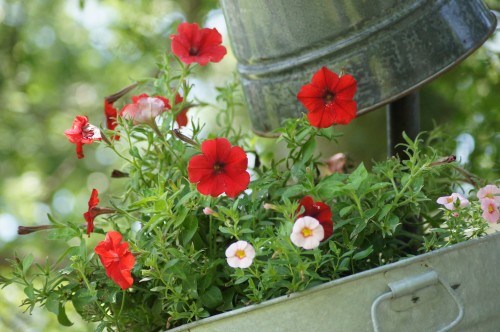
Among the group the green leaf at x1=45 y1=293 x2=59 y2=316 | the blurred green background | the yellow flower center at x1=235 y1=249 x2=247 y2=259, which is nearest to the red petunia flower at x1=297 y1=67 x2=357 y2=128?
the yellow flower center at x1=235 y1=249 x2=247 y2=259

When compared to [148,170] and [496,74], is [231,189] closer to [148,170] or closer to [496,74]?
[148,170]

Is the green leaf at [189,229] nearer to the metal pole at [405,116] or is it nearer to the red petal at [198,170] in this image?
the red petal at [198,170]

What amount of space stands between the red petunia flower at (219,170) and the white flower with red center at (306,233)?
126 millimetres

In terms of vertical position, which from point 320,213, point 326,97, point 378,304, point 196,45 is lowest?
point 378,304

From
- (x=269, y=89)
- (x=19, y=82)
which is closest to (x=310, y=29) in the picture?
(x=269, y=89)

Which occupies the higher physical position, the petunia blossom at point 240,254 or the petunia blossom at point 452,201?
the petunia blossom at point 240,254

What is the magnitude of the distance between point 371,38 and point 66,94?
3.08 metres

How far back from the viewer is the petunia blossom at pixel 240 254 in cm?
88

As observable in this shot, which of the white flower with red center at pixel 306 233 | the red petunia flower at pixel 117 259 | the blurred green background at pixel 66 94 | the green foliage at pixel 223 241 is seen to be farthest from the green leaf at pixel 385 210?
the blurred green background at pixel 66 94

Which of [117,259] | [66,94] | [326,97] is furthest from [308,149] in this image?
[66,94]

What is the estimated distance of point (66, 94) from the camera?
396 cm

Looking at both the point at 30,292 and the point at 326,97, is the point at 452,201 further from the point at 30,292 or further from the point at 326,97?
the point at 30,292

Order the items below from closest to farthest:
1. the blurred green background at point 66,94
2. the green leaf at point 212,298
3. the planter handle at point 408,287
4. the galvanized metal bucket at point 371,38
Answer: the planter handle at point 408,287 → the green leaf at point 212,298 → the galvanized metal bucket at point 371,38 → the blurred green background at point 66,94

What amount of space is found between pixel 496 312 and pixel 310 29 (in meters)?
0.49
